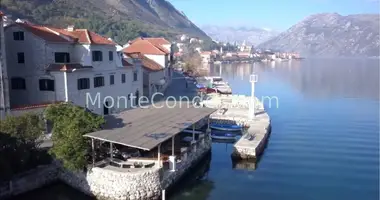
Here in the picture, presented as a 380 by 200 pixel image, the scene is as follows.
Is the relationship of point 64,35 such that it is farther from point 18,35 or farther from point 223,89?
point 223,89

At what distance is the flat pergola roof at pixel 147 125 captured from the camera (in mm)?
18125

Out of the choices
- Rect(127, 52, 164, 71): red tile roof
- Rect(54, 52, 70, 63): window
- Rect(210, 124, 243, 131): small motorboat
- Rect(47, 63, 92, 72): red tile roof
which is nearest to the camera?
Rect(47, 63, 92, 72): red tile roof

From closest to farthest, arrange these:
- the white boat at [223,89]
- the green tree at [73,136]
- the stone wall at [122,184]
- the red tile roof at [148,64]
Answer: the stone wall at [122,184], the green tree at [73,136], the red tile roof at [148,64], the white boat at [223,89]

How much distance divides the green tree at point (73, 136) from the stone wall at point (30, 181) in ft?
4.10

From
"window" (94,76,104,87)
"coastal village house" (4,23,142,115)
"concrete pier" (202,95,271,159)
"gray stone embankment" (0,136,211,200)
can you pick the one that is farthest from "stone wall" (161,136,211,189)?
"window" (94,76,104,87)

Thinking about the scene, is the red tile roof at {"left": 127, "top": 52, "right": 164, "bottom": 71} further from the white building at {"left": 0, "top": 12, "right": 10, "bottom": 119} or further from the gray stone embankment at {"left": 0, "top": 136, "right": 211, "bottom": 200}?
the gray stone embankment at {"left": 0, "top": 136, "right": 211, "bottom": 200}

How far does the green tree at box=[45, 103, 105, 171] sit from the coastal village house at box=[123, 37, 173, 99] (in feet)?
80.0

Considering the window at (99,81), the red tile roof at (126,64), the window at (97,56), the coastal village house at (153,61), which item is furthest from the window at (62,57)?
the coastal village house at (153,61)

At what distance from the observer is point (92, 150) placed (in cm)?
1855

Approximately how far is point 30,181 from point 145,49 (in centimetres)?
3740

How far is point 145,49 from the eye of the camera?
54406 mm

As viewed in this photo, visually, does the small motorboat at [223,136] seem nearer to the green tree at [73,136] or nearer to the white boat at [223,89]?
the green tree at [73,136]

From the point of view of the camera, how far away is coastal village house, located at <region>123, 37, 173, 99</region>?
4452cm


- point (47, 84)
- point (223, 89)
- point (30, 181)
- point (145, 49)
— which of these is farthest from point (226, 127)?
point (223, 89)
